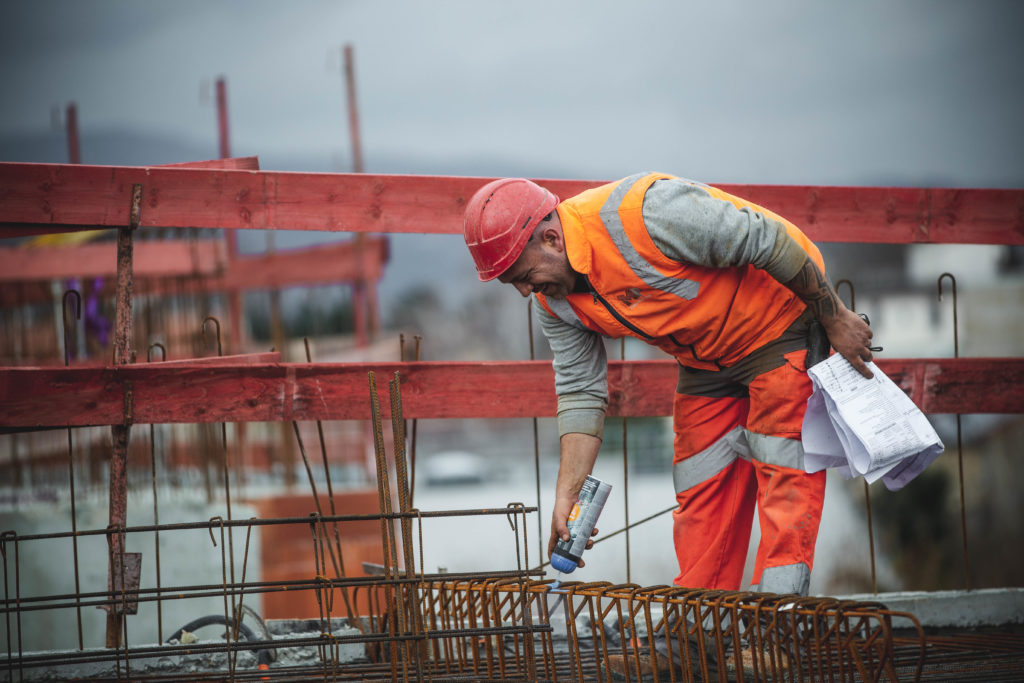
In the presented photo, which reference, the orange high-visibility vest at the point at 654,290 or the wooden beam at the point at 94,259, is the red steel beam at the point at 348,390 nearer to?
the orange high-visibility vest at the point at 654,290

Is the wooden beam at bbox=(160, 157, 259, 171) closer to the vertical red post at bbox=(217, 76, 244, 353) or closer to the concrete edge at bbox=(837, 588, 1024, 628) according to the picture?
the concrete edge at bbox=(837, 588, 1024, 628)

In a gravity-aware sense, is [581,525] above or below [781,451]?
below

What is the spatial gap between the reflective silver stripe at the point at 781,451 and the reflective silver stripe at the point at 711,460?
0.54 ft

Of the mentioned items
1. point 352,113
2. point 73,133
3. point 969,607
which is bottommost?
point 969,607

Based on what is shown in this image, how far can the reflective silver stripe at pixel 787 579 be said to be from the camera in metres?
2.88

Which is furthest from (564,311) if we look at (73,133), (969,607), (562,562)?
(73,133)

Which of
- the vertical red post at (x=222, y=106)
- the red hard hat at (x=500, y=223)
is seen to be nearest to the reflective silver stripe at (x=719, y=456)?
the red hard hat at (x=500, y=223)

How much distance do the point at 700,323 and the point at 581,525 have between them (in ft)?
2.41

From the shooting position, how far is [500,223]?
9.24ft

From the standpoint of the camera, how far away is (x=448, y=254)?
602 feet

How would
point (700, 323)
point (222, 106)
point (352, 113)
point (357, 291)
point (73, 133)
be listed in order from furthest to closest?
point (352, 113) → point (357, 291) → point (222, 106) → point (73, 133) → point (700, 323)

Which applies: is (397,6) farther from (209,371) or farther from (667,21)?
(209,371)

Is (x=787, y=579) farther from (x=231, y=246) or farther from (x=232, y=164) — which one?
(x=231, y=246)

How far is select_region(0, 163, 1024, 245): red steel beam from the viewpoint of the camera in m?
3.54
